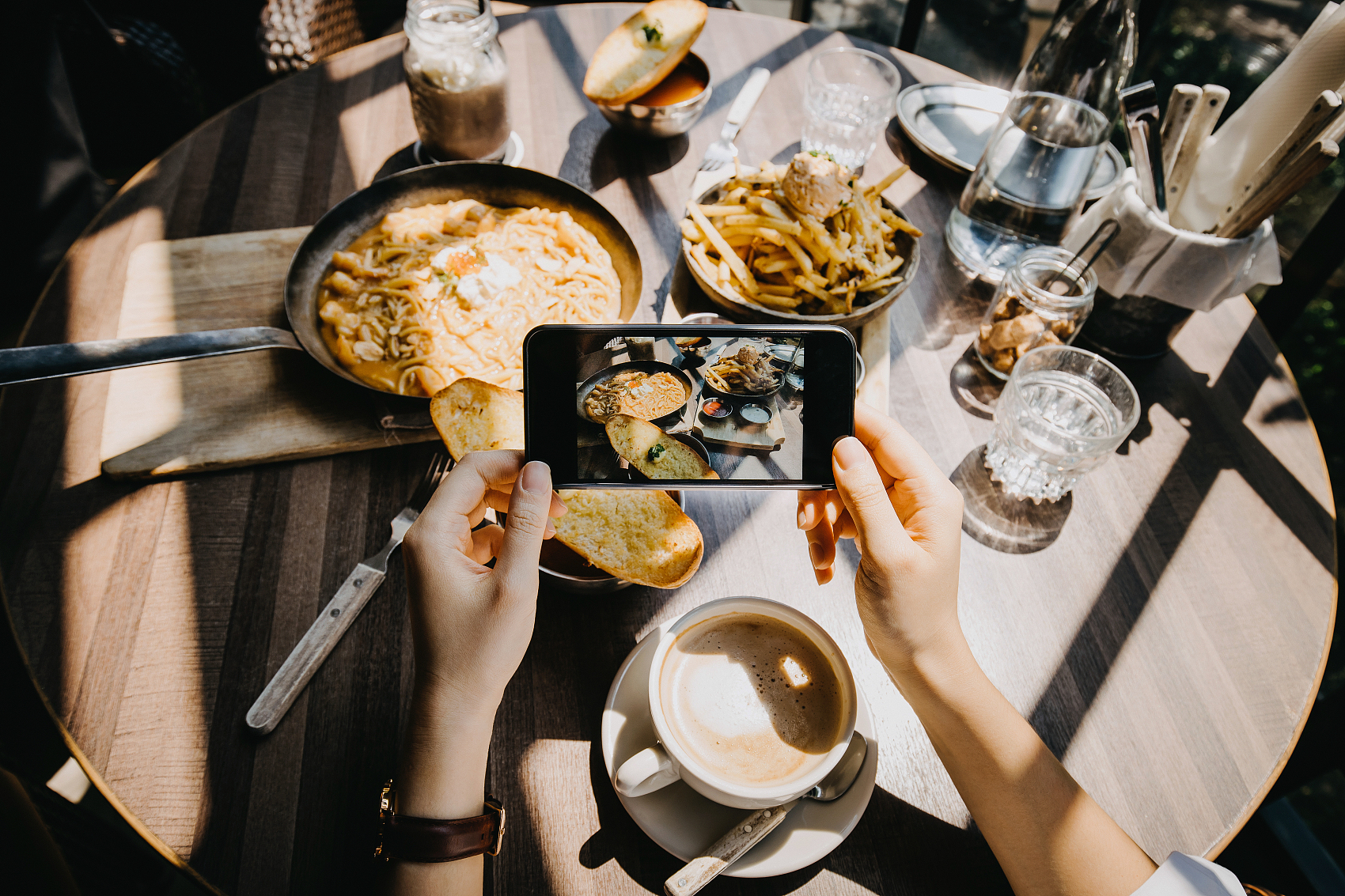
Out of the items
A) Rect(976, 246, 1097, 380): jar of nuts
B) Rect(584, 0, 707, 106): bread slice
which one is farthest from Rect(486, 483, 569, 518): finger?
Rect(584, 0, 707, 106): bread slice

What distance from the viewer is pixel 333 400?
157 centimetres

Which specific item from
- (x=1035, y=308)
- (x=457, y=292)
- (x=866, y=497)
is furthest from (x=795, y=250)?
(x=457, y=292)

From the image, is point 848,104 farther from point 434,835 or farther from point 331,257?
point 434,835

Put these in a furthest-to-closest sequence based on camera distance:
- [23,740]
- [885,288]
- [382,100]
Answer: [382,100] < [23,740] < [885,288]

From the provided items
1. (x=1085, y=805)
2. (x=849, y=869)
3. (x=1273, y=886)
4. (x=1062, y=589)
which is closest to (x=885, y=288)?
(x=1062, y=589)

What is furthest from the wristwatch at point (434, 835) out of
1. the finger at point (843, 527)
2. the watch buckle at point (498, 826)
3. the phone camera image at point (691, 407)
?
the finger at point (843, 527)

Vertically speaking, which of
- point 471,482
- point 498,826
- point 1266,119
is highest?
point 1266,119

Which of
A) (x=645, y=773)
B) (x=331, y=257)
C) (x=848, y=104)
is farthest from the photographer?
(x=848, y=104)

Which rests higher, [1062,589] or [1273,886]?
[1062,589]

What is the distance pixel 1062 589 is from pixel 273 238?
219 centimetres

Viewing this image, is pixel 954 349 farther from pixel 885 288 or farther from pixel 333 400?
pixel 333 400

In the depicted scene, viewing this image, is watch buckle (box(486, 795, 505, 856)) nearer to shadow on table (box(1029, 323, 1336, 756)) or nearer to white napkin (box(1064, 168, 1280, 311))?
shadow on table (box(1029, 323, 1336, 756))

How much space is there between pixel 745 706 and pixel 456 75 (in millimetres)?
1856

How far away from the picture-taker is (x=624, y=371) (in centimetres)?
116
